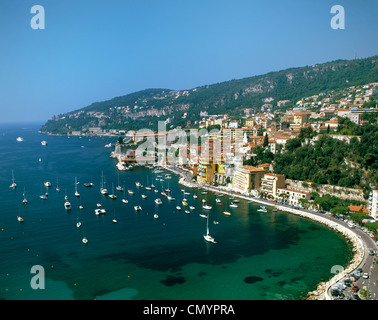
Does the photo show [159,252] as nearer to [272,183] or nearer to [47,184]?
[272,183]

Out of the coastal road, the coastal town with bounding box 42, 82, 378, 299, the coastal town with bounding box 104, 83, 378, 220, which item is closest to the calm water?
the coastal road

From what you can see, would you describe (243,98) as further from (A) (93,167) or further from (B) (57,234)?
(B) (57,234)

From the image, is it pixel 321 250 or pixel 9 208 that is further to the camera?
pixel 9 208

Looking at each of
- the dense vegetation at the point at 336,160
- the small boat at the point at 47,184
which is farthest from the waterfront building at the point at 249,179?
the small boat at the point at 47,184
